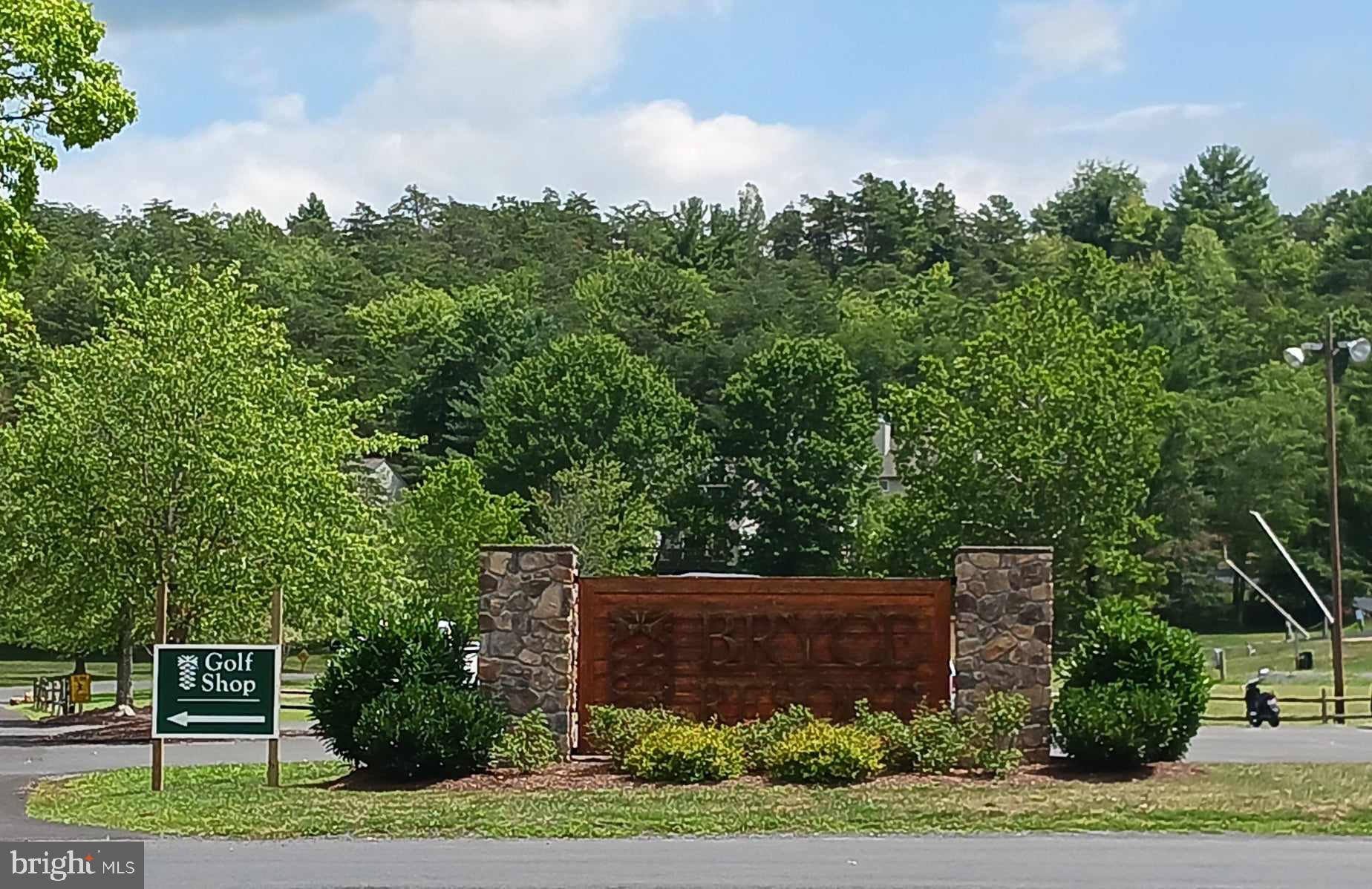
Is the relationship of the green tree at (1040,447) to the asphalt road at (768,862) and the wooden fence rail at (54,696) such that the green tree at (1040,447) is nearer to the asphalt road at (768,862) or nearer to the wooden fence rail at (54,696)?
the wooden fence rail at (54,696)

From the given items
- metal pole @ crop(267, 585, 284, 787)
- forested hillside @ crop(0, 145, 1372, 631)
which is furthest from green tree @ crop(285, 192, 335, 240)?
metal pole @ crop(267, 585, 284, 787)

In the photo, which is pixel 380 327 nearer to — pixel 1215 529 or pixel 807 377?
pixel 807 377

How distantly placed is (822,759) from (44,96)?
16049mm

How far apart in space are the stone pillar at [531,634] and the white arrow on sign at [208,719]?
8.86ft

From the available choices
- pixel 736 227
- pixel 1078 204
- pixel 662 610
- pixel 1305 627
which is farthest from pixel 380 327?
pixel 662 610

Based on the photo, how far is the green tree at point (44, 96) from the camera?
24938 mm

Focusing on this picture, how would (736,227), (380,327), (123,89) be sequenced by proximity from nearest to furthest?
(123,89), (380,327), (736,227)

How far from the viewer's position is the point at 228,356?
30.7 m

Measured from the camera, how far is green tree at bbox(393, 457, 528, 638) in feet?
182

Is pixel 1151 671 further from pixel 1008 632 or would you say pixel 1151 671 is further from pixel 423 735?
pixel 423 735

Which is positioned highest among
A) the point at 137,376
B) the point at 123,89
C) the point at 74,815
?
the point at 123,89

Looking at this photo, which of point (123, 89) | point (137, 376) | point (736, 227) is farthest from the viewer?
point (736, 227)

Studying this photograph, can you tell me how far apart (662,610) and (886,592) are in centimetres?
256

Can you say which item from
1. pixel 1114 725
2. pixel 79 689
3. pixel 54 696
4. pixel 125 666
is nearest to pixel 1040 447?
pixel 54 696
